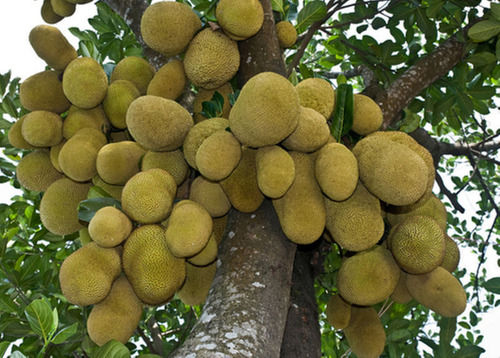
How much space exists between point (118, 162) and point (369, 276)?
0.74 m

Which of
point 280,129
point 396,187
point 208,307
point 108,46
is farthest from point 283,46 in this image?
point 108,46

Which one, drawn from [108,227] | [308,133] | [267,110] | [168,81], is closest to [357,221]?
[308,133]

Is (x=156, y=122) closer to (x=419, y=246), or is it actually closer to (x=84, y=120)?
(x=84, y=120)

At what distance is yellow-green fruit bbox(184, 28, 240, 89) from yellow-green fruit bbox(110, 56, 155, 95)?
26 centimetres

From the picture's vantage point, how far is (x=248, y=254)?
96 cm

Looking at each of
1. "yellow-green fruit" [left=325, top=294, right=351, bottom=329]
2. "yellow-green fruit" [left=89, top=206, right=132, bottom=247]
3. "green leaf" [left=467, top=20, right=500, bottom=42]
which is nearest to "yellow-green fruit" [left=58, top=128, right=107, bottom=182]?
"yellow-green fruit" [left=89, top=206, right=132, bottom=247]

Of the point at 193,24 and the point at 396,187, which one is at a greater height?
the point at 193,24

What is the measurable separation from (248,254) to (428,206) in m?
0.60

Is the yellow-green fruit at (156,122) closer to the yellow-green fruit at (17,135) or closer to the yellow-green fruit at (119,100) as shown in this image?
the yellow-green fruit at (119,100)

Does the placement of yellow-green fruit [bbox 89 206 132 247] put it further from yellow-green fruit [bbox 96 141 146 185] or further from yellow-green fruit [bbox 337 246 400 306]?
yellow-green fruit [bbox 337 246 400 306]

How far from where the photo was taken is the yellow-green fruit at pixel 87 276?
961 mm

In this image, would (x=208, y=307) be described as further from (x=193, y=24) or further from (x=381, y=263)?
(x=193, y=24)

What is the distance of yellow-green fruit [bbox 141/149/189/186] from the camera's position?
3.87 feet

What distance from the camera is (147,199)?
40.3 inches
